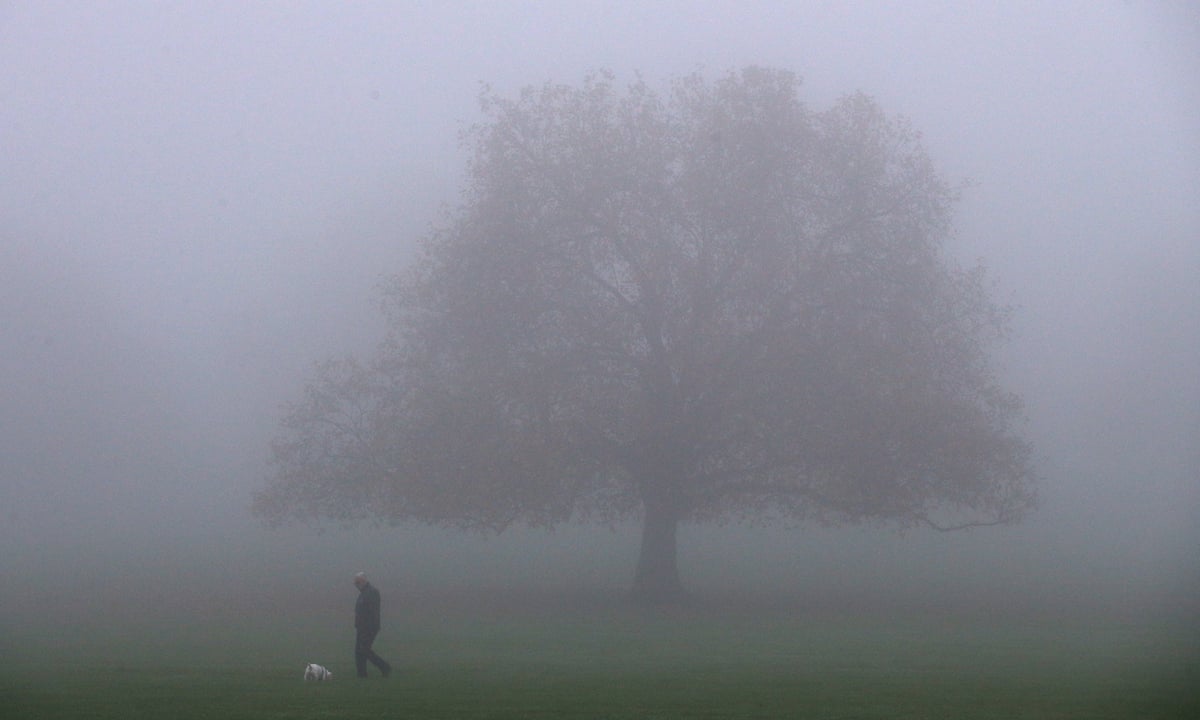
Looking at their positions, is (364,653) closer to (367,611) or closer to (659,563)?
(367,611)

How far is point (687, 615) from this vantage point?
38.5 metres

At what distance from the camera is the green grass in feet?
62.5

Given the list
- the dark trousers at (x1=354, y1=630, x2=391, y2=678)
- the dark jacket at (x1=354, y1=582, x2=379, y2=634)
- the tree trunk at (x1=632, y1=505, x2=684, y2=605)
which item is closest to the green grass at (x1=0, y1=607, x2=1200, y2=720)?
the dark trousers at (x1=354, y1=630, x2=391, y2=678)

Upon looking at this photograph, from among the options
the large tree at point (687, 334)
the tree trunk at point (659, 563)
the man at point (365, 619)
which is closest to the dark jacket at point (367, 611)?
the man at point (365, 619)

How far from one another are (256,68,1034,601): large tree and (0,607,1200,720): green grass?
3881 millimetres

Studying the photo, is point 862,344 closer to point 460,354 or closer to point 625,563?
point 460,354

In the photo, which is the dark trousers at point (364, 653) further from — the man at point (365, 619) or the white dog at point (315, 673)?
the white dog at point (315, 673)

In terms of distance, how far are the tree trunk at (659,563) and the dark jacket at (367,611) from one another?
64.0 ft

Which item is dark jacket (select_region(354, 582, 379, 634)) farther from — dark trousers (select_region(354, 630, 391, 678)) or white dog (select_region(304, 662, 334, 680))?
white dog (select_region(304, 662, 334, 680))

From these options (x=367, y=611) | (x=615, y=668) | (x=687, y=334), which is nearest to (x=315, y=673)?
(x=367, y=611)

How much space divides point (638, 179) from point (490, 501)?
1032 centimetres

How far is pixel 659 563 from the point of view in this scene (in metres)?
42.0

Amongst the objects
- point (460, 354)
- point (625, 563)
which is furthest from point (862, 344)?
point (625, 563)

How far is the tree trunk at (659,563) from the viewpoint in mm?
41625
